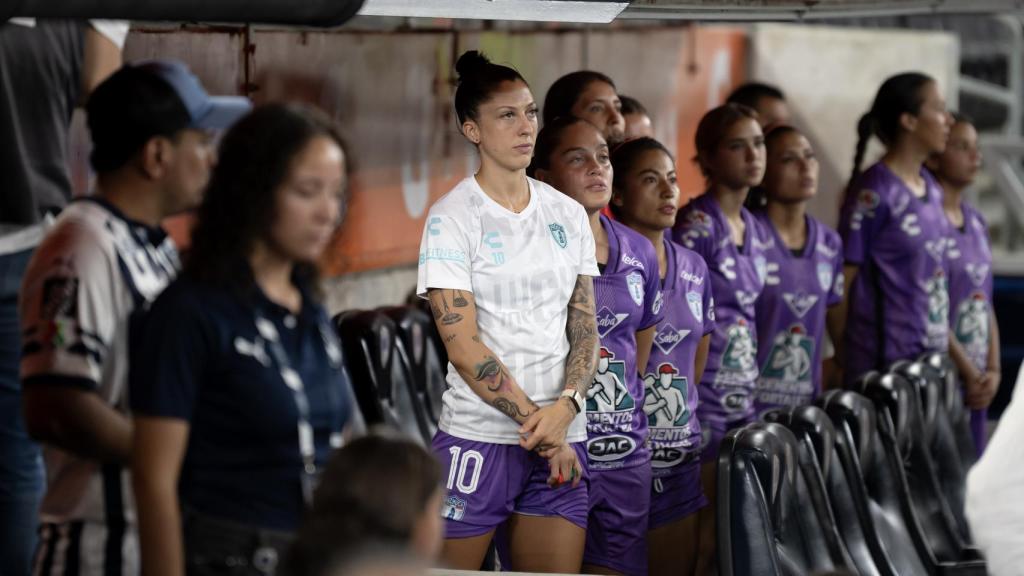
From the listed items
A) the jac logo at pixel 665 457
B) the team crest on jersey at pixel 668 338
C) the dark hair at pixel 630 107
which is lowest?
the jac logo at pixel 665 457

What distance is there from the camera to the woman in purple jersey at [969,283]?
631 centimetres

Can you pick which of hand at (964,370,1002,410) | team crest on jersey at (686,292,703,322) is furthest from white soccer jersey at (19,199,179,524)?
hand at (964,370,1002,410)

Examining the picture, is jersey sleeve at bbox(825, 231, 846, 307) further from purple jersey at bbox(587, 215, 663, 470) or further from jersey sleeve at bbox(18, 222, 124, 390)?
jersey sleeve at bbox(18, 222, 124, 390)

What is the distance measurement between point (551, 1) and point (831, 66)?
24.1ft

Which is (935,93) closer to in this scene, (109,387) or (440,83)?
(440,83)

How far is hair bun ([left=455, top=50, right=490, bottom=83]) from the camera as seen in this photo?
12.4ft

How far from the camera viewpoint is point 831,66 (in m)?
10.5

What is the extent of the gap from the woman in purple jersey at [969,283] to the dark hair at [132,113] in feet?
14.4

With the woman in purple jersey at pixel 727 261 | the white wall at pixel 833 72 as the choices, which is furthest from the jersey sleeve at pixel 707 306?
the white wall at pixel 833 72

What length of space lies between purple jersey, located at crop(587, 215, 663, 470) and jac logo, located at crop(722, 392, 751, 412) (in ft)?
2.37

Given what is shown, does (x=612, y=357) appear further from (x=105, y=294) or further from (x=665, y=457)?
(x=105, y=294)

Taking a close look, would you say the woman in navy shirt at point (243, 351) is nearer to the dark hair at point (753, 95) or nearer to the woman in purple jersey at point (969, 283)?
the dark hair at point (753, 95)

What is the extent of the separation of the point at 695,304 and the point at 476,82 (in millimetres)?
1113

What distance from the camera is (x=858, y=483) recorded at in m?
4.14
